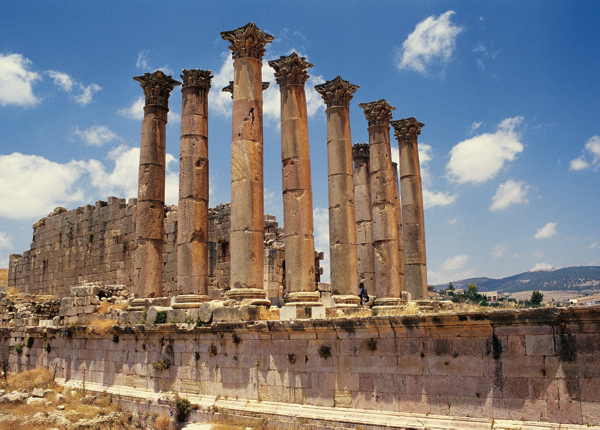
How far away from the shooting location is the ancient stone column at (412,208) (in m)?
20.0

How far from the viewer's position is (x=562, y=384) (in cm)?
905

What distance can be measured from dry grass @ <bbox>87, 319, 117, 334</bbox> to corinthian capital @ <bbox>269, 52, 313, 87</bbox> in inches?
372

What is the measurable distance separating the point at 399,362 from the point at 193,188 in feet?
29.2

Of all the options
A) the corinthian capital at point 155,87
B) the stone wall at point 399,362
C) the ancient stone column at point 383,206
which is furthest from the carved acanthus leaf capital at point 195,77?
the stone wall at point 399,362

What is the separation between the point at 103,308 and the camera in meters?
18.7

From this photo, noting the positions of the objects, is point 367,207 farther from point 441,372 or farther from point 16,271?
point 16,271

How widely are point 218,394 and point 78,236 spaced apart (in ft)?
63.7

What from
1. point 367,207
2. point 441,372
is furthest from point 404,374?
point 367,207

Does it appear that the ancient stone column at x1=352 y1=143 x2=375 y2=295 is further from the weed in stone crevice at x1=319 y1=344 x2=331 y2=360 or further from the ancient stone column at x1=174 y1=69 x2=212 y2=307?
the weed in stone crevice at x1=319 y1=344 x2=331 y2=360

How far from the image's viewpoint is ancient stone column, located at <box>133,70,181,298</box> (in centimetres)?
1738

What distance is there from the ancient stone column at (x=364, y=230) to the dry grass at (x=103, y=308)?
10.1 metres

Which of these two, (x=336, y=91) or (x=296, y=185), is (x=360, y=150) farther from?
(x=296, y=185)

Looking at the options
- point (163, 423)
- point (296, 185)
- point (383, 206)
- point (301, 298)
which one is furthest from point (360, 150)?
point (163, 423)

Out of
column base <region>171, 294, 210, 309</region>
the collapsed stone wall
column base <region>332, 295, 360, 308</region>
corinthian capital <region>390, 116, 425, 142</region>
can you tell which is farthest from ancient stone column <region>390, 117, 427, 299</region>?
column base <region>171, 294, 210, 309</region>
